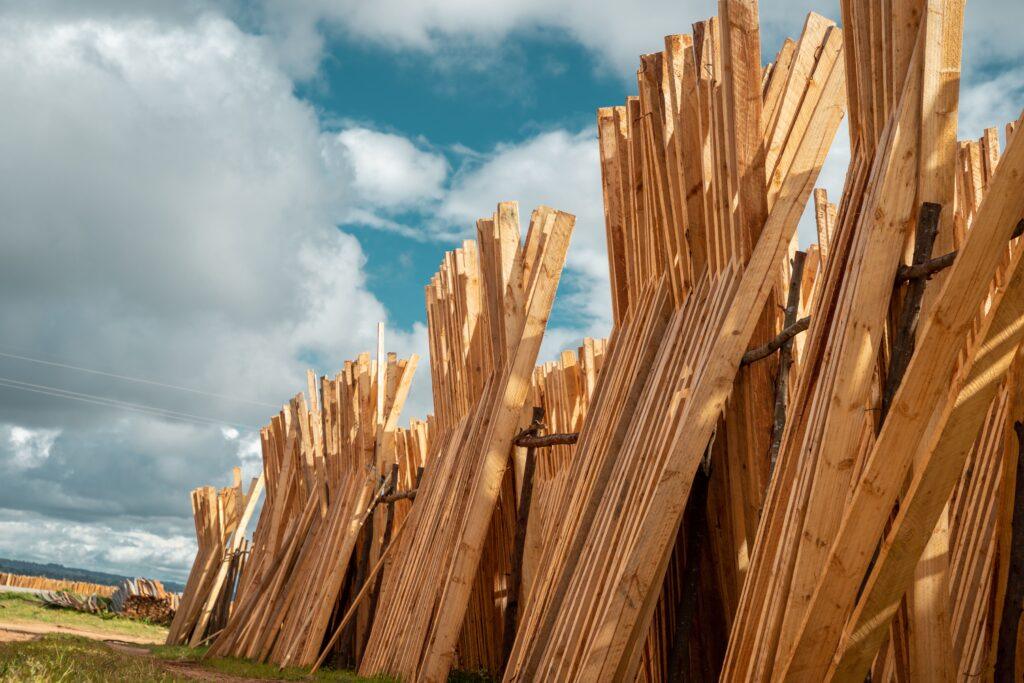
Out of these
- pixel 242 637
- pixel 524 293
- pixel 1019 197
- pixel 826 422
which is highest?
pixel 524 293

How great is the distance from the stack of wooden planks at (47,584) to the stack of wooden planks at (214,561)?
30.2ft

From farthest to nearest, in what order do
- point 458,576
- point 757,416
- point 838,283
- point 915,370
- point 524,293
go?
point 524,293, point 458,576, point 757,416, point 838,283, point 915,370

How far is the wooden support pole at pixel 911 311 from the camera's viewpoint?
3.09 metres

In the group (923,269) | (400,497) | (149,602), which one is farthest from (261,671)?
(149,602)

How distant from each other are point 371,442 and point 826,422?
6.12 meters

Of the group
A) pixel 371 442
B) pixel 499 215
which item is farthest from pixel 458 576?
pixel 371 442

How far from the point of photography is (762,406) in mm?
4062

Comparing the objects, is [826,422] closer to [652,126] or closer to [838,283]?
[838,283]

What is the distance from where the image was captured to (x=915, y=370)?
2.58m

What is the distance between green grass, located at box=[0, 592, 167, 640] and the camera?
15305 mm

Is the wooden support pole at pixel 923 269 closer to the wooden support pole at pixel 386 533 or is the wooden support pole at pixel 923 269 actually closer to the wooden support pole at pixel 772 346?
the wooden support pole at pixel 772 346

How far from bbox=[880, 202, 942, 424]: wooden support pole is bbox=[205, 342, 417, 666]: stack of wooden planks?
5899mm

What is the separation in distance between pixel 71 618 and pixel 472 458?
12914 millimetres

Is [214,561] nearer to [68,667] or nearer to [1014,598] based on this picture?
[68,667]
